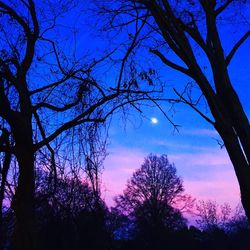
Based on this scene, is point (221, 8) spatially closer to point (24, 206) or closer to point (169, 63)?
point (169, 63)

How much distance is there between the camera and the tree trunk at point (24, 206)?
314 inches

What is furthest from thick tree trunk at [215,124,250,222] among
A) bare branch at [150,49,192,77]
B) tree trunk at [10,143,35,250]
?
tree trunk at [10,143,35,250]

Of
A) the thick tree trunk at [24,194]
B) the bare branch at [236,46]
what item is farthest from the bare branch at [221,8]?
the thick tree trunk at [24,194]

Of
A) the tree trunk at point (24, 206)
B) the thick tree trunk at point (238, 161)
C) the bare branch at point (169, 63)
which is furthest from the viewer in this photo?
the tree trunk at point (24, 206)

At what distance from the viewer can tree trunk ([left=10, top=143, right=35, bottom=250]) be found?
7977 mm

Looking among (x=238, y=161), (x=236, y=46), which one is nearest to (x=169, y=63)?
(x=236, y=46)

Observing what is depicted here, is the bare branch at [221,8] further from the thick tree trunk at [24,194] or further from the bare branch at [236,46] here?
the thick tree trunk at [24,194]

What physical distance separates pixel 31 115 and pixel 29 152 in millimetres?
1129

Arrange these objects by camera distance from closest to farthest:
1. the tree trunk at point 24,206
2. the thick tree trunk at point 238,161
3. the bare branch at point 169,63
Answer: the thick tree trunk at point 238,161
the bare branch at point 169,63
the tree trunk at point 24,206

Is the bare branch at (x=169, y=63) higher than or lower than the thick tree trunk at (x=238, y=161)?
higher

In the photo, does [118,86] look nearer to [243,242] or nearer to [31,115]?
[31,115]

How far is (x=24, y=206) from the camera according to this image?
26.9 feet

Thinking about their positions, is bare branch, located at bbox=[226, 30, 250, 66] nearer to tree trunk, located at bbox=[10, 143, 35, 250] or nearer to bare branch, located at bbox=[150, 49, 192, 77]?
bare branch, located at bbox=[150, 49, 192, 77]

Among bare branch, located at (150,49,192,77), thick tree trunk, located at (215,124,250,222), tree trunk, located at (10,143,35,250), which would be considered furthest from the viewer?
tree trunk, located at (10,143,35,250)
